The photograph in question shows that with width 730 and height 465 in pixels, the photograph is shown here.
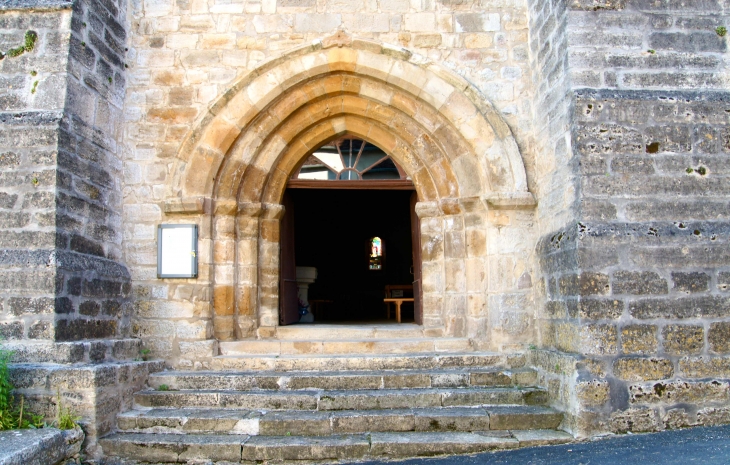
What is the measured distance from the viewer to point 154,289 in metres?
5.17

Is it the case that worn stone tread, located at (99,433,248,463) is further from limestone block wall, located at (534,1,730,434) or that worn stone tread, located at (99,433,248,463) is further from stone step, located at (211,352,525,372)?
limestone block wall, located at (534,1,730,434)

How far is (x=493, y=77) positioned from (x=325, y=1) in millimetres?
1682

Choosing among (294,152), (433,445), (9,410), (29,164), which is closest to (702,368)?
(433,445)

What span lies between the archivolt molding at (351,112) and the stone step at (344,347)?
1.26 metres

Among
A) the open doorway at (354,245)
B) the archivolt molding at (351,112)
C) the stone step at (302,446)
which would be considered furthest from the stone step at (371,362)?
the open doorway at (354,245)

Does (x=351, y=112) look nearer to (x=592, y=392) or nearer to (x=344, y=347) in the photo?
(x=344, y=347)

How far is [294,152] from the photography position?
573cm

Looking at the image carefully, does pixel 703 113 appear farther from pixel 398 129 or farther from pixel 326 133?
pixel 326 133

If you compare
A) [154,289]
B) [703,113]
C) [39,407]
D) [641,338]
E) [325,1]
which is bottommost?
[39,407]

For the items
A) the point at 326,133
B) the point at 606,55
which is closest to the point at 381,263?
the point at 326,133

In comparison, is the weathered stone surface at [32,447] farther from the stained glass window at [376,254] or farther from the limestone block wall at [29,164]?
the stained glass window at [376,254]

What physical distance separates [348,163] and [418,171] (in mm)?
765

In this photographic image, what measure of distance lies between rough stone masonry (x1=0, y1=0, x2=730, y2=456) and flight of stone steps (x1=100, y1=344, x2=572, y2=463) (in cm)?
23

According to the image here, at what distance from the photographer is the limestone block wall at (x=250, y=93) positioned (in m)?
5.16
